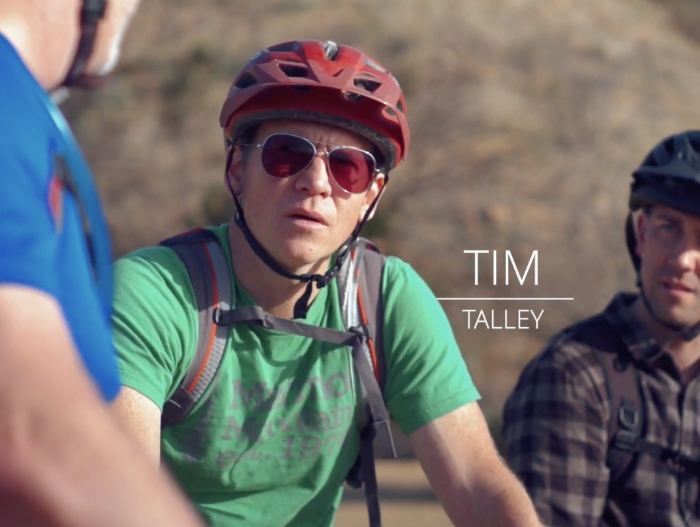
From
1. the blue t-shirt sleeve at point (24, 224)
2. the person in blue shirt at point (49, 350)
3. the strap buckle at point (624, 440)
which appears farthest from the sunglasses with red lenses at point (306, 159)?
the blue t-shirt sleeve at point (24, 224)

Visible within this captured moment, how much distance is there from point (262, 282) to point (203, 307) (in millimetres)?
250

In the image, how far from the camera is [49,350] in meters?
1.22

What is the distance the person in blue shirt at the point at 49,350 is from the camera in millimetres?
1200

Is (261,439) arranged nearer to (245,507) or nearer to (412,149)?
(245,507)

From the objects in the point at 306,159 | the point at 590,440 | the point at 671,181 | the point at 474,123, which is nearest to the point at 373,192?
the point at 306,159

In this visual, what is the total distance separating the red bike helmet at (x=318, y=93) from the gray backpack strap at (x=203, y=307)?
1.32ft

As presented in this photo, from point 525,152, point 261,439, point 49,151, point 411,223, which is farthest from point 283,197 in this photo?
point 525,152

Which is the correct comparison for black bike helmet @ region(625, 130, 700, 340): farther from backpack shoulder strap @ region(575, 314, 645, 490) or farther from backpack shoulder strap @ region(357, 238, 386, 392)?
backpack shoulder strap @ region(357, 238, 386, 392)

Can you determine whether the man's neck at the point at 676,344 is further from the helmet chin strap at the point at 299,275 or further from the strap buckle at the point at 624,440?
the helmet chin strap at the point at 299,275

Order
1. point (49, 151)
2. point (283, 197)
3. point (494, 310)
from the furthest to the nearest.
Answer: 1. point (494, 310)
2. point (283, 197)
3. point (49, 151)

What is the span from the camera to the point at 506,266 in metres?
19.5

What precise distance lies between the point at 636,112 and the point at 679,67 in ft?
9.13

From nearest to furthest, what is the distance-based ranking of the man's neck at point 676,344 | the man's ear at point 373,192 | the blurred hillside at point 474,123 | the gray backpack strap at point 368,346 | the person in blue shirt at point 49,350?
the person in blue shirt at point 49,350
the gray backpack strap at point 368,346
the man's ear at point 373,192
the man's neck at point 676,344
the blurred hillside at point 474,123

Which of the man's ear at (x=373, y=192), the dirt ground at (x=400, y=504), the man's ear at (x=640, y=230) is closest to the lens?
the man's ear at (x=373, y=192)
